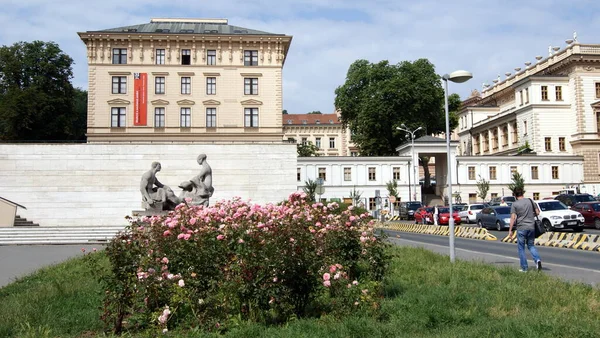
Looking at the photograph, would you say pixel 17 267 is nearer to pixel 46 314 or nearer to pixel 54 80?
pixel 46 314

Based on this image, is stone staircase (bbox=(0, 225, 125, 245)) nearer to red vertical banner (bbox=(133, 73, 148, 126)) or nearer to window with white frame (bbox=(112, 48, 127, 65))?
red vertical banner (bbox=(133, 73, 148, 126))

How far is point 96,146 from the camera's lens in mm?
42438

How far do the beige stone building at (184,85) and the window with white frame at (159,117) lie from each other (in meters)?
0.11

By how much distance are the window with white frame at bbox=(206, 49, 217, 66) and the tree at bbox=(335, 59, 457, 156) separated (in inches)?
854

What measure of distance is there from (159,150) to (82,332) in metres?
36.8

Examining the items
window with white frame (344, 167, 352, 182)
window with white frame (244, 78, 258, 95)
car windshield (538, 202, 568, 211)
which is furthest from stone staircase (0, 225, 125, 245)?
window with white frame (344, 167, 352, 182)

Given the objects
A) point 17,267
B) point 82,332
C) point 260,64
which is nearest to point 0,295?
point 82,332

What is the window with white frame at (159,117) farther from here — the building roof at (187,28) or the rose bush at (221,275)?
the rose bush at (221,275)

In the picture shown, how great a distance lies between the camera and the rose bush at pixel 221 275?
724cm

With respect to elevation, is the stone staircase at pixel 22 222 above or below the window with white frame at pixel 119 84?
below

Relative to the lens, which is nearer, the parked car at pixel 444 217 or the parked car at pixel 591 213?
the parked car at pixel 591 213

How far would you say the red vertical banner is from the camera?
204ft

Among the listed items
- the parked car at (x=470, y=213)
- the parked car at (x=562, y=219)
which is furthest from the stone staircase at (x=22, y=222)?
the parked car at (x=562, y=219)

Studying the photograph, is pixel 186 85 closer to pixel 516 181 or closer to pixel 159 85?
pixel 159 85
